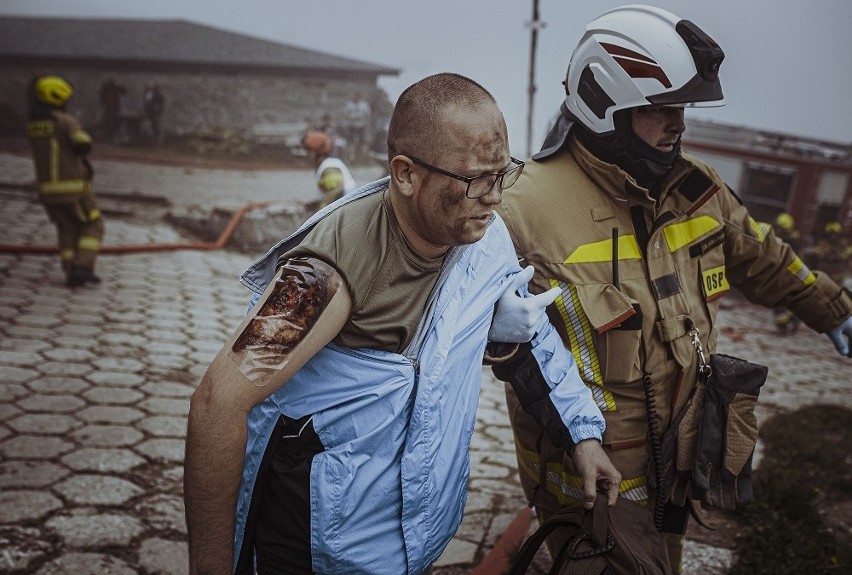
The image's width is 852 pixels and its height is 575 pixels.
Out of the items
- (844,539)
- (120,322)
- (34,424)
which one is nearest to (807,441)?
(844,539)

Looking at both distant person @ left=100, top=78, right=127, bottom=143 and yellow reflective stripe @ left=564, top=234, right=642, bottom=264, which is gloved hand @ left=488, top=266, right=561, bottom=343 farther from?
distant person @ left=100, top=78, right=127, bottom=143

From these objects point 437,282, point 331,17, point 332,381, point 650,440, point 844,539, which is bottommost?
point 844,539

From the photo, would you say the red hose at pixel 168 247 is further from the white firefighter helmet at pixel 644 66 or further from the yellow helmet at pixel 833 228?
the yellow helmet at pixel 833 228

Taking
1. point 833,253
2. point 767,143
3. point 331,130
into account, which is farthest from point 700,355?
point 767,143

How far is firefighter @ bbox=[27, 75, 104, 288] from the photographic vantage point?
6719 millimetres

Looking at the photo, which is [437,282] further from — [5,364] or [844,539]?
[5,364]

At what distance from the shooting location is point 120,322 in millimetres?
6055

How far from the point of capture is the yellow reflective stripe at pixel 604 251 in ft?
7.40

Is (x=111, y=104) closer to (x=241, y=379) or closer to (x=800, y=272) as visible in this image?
(x=800, y=272)

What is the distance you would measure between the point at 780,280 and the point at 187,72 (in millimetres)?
9708

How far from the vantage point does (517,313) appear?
6.41ft

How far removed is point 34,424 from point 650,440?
11.2 feet

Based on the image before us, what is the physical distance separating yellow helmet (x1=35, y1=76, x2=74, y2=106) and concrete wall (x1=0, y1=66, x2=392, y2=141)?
3.34 m

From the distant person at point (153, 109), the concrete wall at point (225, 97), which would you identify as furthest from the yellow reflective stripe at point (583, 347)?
the distant person at point (153, 109)
